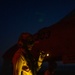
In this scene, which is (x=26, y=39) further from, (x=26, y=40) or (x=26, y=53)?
(x=26, y=53)

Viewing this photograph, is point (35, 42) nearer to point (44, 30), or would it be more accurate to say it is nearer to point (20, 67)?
point (44, 30)

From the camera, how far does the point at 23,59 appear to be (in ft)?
10.2

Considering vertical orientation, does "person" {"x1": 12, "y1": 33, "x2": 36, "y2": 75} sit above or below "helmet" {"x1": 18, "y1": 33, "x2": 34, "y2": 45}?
below

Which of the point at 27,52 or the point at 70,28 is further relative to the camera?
the point at 27,52

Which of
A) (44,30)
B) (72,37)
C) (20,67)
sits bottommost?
(20,67)

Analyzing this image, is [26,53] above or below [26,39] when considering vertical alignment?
below

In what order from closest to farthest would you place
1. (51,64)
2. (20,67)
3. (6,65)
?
(20,67)
(51,64)
(6,65)

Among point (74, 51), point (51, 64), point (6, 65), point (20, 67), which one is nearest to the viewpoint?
point (74, 51)

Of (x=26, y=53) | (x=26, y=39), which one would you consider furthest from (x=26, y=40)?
(x=26, y=53)

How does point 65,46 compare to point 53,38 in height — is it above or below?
below

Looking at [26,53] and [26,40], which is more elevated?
[26,40]

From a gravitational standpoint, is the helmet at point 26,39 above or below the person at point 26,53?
above

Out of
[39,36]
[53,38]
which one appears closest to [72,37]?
[53,38]

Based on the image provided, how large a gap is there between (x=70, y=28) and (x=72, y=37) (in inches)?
4.9
